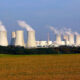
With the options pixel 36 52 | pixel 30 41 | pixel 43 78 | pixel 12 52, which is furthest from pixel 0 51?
pixel 43 78

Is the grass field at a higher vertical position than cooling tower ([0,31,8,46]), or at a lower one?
lower

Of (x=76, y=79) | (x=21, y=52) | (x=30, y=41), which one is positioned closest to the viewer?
(x=76, y=79)

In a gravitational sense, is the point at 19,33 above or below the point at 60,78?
above

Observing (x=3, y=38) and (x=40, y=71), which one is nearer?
(x=40, y=71)

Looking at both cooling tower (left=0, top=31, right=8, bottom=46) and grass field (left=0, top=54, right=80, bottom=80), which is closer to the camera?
grass field (left=0, top=54, right=80, bottom=80)

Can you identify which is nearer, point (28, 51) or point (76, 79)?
point (76, 79)

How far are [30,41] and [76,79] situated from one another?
70.9 m

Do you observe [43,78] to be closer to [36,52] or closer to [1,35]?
[36,52]

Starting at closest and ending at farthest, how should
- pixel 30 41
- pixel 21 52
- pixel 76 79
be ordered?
1. pixel 76 79
2. pixel 21 52
3. pixel 30 41

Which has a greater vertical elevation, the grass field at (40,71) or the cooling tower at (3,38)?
the cooling tower at (3,38)

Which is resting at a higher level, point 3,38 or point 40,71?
point 3,38

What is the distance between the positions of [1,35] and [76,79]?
72.7 meters

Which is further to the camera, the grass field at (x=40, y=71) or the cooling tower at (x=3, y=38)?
the cooling tower at (x=3, y=38)

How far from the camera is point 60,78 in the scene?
1270cm
